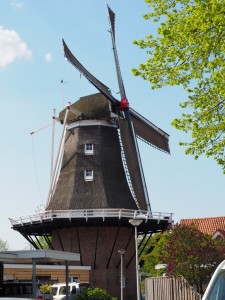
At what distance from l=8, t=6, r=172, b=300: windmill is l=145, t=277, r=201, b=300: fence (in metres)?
12.5

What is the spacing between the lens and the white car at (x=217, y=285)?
709cm

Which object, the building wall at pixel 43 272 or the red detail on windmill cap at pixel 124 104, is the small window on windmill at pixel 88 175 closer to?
the red detail on windmill cap at pixel 124 104

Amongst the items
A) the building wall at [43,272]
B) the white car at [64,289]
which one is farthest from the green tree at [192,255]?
the building wall at [43,272]

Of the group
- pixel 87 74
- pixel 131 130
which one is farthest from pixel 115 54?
pixel 131 130

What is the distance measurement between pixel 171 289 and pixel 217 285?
70.5 ft

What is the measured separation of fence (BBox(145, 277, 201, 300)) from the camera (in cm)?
2695

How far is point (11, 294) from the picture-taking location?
21.8 meters

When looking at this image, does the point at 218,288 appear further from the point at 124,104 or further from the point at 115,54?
the point at 115,54

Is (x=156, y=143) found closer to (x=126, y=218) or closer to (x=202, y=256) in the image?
(x=126, y=218)

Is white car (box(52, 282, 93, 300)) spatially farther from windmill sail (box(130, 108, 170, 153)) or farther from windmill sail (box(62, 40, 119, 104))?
windmill sail (box(130, 108, 170, 153))

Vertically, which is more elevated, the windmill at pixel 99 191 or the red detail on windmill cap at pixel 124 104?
the red detail on windmill cap at pixel 124 104

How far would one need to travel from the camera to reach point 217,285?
7164 mm

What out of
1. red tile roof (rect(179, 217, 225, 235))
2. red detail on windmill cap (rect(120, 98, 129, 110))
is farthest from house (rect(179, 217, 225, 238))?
red detail on windmill cap (rect(120, 98, 129, 110))

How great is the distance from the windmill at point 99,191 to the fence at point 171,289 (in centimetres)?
1252
